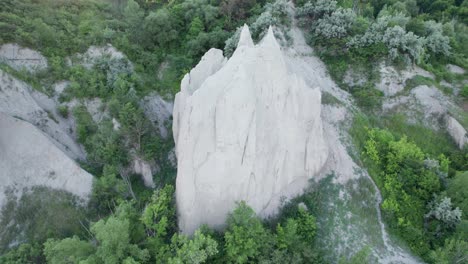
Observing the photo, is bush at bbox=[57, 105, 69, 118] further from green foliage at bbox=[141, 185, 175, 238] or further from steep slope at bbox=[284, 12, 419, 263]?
steep slope at bbox=[284, 12, 419, 263]

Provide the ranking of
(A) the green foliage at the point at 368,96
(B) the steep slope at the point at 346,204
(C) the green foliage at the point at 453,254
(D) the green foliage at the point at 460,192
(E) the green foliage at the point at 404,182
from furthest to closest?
(A) the green foliage at the point at 368,96 < (D) the green foliage at the point at 460,192 < (E) the green foliage at the point at 404,182 < (B) the steep slope at the point at 346,204 < (C) the green foliage at the point at 453,254

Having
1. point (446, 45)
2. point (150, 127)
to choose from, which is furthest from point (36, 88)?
point (446, 45)

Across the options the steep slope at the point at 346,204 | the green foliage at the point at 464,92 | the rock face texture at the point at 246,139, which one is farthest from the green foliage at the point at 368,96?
the rock face texture at the point at 246,139

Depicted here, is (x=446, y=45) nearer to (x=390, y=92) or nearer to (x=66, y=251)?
(x=390, y=92)

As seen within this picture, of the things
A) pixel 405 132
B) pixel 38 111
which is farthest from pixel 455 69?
pixel 38 111

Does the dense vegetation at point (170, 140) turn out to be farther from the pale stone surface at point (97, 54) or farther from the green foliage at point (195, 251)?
the pale stone surface at point (97, 54)

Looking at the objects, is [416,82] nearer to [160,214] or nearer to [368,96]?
[368,96]
